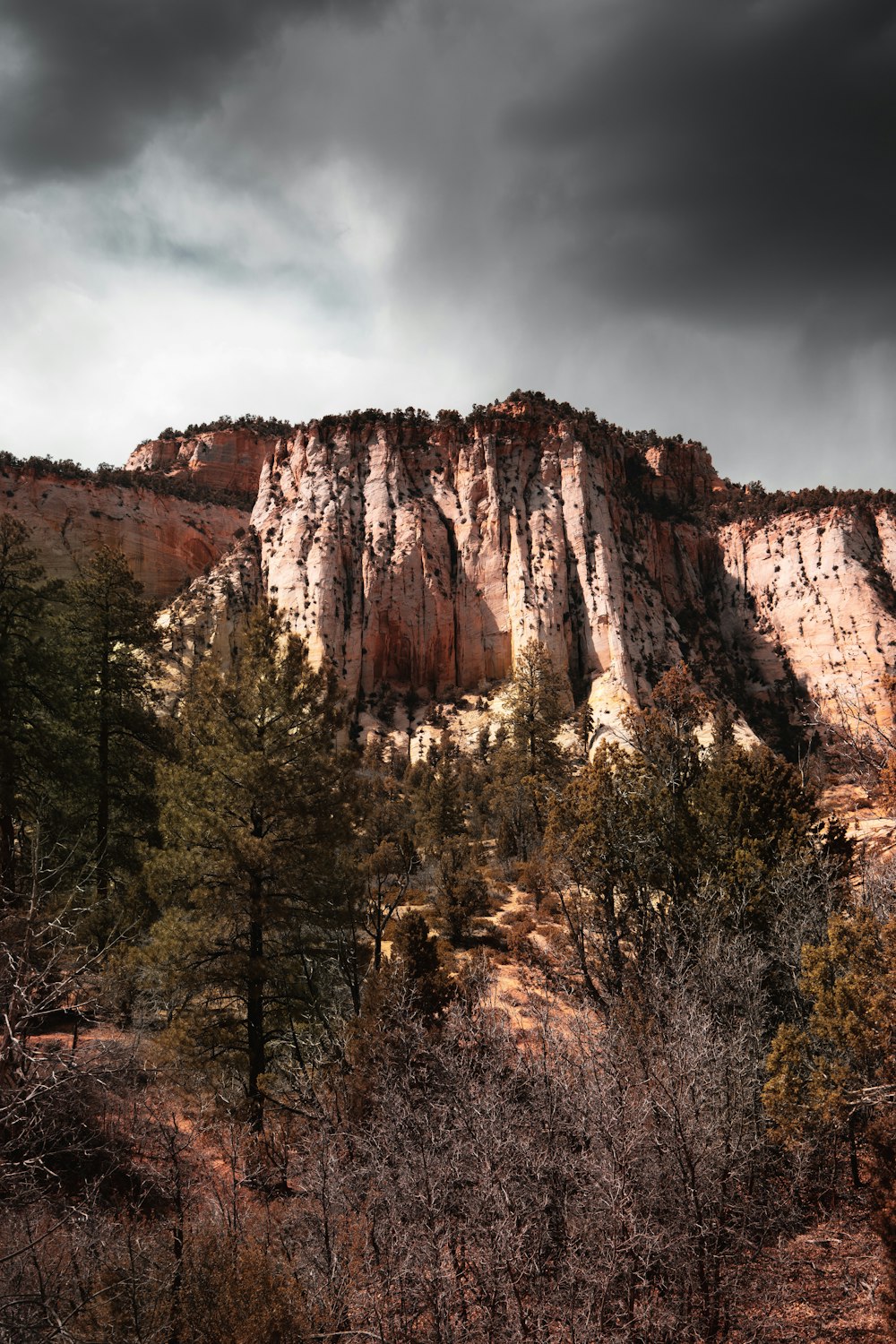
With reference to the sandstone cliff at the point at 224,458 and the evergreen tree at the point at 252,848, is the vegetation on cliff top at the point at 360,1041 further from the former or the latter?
the sandstone cliff at the point at 224,458

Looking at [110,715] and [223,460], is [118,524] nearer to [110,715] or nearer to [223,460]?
[223,460]

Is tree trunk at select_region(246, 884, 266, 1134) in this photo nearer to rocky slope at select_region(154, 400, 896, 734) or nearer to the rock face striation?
rocky slope at select_region(154, 400, 896, 734)

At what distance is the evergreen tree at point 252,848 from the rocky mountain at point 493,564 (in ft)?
139

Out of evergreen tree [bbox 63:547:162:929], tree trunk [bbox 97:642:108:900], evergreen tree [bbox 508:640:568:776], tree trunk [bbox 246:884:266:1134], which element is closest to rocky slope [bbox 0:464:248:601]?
evergreen tree [bbox 508:640:568:776]

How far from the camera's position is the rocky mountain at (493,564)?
59.5 m

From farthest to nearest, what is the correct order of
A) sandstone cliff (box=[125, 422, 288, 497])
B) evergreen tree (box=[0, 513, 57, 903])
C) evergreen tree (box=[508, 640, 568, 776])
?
sandstone cliff (box=[125, 422, 288, 497]) → evergreen tree (box=[508, 640, 568, 776]) → evergreen tree (box=[0, 513, 57, 903])

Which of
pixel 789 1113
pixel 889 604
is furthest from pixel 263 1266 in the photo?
pixel 889 604

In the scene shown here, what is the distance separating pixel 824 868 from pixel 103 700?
15891mm

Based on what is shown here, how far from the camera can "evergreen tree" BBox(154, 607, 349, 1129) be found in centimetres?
1102

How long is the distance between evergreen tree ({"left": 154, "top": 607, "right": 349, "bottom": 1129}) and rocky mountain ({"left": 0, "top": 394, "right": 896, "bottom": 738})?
42.3 metres

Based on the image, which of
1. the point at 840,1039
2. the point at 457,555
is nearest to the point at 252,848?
the point at 840,1039

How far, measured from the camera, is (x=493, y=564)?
6334 centimetres

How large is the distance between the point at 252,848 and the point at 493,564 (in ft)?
178

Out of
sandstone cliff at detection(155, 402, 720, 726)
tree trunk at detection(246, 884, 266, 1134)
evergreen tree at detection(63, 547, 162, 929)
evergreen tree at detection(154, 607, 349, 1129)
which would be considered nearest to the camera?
tree trunk at detection(246, 884, 266, 1134)
